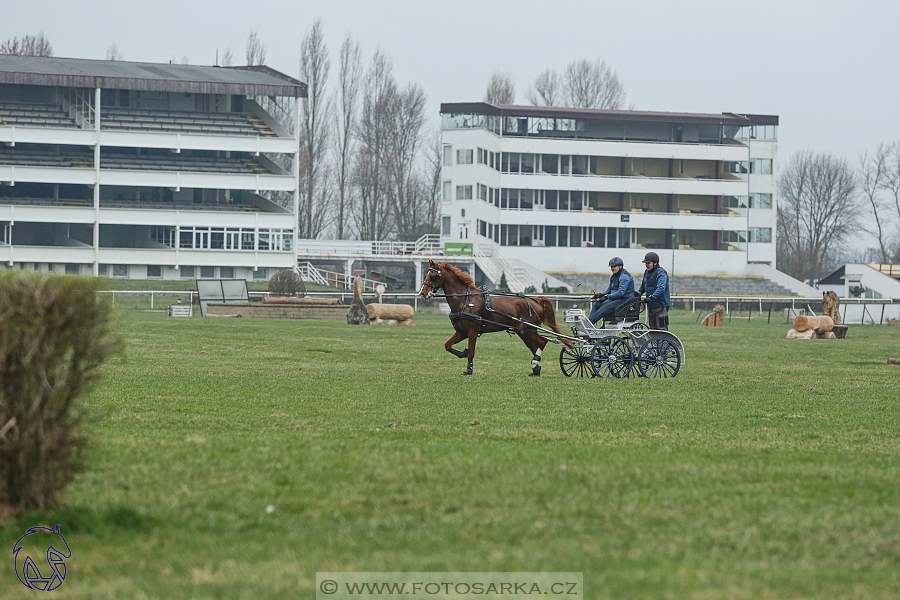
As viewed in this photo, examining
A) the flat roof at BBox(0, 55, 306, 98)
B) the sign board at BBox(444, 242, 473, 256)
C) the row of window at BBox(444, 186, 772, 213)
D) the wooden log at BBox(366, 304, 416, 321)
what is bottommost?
the wooden log at BBox(366, 304, 416, 321)

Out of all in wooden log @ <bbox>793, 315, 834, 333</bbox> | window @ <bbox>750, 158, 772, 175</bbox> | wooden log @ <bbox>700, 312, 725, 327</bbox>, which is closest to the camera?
wooden log @ <bbox>793, 315, 834, 333</bbox>

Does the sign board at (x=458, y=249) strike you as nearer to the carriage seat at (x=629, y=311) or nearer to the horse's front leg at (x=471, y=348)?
the carriage seat at (x=629, y=311)

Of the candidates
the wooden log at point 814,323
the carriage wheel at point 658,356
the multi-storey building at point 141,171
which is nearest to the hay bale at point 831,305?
the wooden log at point 814,323

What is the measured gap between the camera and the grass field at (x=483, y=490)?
201 inches

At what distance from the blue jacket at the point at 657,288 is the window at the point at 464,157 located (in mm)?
68218

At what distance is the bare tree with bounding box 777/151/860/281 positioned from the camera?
107 meters

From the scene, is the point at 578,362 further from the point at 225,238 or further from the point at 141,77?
the point at 141,77

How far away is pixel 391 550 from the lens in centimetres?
546

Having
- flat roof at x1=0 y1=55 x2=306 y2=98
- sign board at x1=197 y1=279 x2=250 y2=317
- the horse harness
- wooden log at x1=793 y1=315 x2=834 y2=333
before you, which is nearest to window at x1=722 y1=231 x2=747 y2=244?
flat roof at x1=0 y1=55 x2=306 y2=98

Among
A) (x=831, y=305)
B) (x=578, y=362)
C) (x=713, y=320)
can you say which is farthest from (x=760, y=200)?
(x=578, y=362)

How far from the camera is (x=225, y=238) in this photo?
73312 mm

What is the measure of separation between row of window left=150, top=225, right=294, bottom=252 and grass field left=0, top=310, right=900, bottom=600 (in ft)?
196

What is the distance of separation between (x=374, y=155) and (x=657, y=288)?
228 feet

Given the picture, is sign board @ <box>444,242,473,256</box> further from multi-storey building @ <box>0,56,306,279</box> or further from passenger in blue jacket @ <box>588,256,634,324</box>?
passenger in blue jacket @ <box>588,256,634,324</box>
